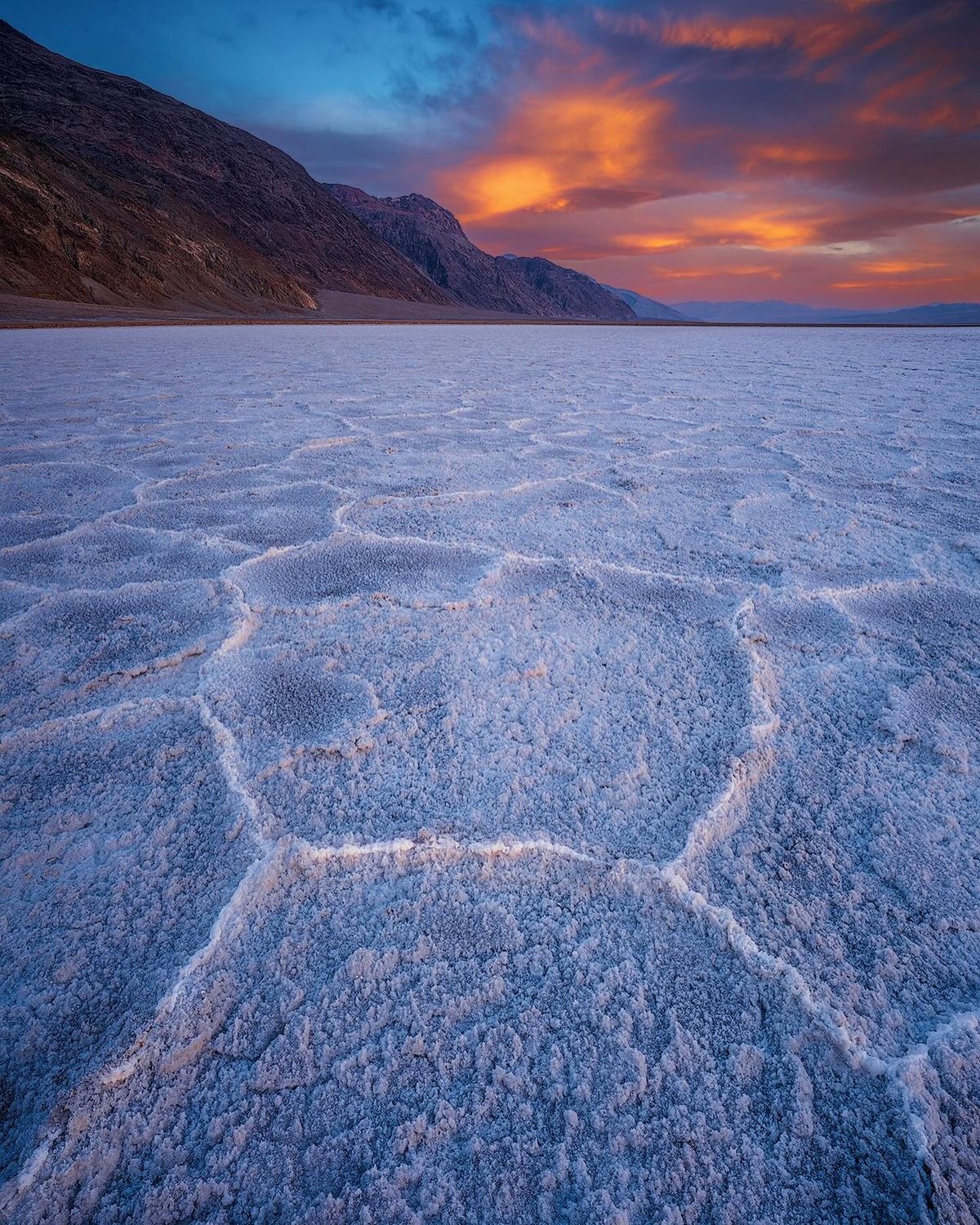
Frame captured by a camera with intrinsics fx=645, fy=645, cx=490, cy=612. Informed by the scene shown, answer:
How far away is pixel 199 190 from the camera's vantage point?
137 feet

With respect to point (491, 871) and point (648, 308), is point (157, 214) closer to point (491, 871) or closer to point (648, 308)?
point (491, 871)

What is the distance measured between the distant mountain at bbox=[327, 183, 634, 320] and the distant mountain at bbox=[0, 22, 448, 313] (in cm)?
1916

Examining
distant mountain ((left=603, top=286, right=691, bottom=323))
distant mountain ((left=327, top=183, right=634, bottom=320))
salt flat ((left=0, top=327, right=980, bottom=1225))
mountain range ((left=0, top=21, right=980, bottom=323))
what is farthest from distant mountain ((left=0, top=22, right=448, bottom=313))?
distant mountain ((left=603, top=286, right=691, bottom=323))

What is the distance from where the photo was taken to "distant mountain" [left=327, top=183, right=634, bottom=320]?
73.8 m

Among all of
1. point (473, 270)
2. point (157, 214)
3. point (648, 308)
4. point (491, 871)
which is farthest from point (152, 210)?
point (648, 308)

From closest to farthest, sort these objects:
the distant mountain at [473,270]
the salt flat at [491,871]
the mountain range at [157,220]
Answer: the salt flat at [491,871] < the mountain range at [157,220] < the distant mountain at [473,270]

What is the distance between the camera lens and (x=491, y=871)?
28.5 inches

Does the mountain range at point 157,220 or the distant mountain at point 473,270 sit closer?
the mountain range at point 157,220

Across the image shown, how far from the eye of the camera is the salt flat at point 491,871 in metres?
0.49

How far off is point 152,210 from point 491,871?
38.1 meters

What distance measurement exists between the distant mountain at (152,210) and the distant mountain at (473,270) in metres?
19.2

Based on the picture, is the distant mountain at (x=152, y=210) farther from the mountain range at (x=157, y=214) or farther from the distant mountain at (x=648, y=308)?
the distant mountain at (x=648, y=308)

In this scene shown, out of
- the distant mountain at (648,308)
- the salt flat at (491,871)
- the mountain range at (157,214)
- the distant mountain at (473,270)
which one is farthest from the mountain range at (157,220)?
the distant mountain at (648,308)

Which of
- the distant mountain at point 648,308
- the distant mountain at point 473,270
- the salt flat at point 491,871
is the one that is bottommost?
the distant mountain at point 648,308
